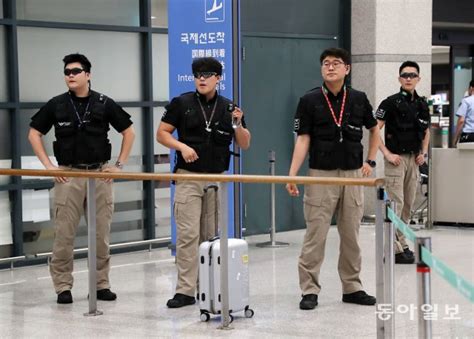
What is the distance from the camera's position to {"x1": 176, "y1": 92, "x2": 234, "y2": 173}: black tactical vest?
307 inches

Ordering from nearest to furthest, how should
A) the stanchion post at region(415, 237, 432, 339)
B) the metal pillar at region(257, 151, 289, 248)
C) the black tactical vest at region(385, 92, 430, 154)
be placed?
1. the stanchion post at region(415, 237, 432, 339)
2. the black tactical vest at region(385, 92, 430, 154)
3. the metal pillar at region(257, 151, 289, 248)

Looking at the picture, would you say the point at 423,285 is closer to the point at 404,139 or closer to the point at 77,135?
the point at 77,135

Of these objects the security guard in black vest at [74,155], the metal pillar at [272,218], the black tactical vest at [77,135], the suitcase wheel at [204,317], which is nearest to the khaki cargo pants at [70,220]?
the security guard in black vest at [74,155]

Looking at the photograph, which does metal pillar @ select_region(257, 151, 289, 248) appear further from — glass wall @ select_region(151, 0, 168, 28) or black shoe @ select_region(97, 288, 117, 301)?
black shoe @ select_region(97, 288, 117, 301)

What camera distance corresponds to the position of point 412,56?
1338 cm

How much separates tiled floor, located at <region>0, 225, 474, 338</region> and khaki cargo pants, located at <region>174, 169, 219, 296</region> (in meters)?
0.27

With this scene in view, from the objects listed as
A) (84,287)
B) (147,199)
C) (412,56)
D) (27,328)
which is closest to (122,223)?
(147,199)

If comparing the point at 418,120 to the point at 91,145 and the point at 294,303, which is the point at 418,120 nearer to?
the point at 294,303

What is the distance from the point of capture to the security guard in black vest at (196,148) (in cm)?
774

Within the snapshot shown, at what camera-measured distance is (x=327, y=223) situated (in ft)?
25.5

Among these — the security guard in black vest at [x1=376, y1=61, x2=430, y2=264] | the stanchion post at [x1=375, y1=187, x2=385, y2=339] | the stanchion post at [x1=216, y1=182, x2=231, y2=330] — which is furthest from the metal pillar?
the stanchion post at [x1=375, y1=187, x2=385, y2=339]

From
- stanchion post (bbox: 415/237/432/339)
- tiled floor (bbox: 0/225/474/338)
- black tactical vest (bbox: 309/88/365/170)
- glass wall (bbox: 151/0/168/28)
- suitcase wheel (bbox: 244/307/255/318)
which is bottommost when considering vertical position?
tiled floor (bbox: 0/225/474/338)

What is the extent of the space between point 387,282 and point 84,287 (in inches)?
141

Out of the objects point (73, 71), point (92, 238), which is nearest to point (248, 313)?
point (92, 238)
